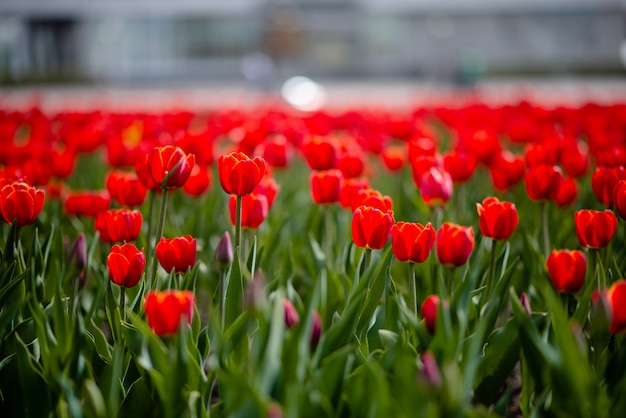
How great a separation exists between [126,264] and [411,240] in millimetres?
612

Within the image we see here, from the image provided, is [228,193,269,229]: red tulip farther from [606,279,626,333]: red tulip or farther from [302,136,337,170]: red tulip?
[606,279,626,333]: red tulip

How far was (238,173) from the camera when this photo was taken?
1.64 meters

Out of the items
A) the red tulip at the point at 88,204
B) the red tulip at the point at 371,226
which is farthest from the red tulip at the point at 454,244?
the red tulip at the point at 88,204

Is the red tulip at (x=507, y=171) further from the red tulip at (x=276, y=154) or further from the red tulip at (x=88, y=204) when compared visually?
the red tulip at (x=88, y=204)

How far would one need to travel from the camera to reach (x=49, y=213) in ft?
8.67

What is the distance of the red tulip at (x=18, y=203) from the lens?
67.1 inches

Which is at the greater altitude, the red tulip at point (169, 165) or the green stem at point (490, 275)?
the red tulip at point (169, 165)

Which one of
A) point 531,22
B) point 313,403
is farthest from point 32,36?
point 313,403

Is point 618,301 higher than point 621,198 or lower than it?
lower

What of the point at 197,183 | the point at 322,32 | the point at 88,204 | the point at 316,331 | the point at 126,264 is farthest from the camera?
the point at 322,32

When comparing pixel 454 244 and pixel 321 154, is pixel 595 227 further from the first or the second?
pixel 321 154

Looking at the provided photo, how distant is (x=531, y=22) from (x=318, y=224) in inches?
1654

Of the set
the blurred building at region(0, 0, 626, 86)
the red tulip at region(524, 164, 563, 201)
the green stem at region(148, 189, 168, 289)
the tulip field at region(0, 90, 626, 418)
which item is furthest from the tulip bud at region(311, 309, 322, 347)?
the blurred building at region(0, 0, 626, 86)

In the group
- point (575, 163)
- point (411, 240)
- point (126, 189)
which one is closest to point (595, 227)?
point (411, 240)
